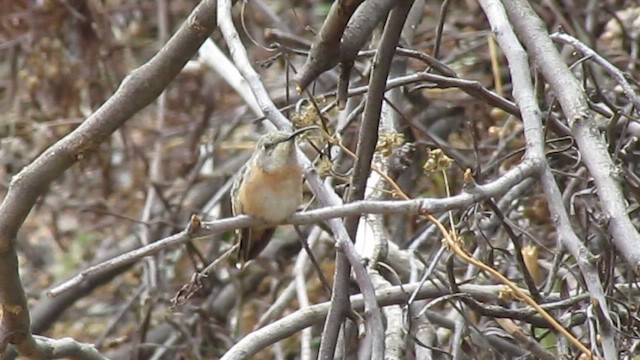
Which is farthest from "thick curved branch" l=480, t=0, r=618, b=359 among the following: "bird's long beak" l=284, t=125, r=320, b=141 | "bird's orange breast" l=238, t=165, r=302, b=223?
"bird's orange breast" l=238, t=165, r=302, b=223

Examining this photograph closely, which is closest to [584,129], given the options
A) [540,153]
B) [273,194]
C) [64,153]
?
[540,153]

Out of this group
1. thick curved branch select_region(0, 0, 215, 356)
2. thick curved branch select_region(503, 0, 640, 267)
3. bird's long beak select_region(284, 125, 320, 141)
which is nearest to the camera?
thick curved branch select_region(503, 0, 640, 267)

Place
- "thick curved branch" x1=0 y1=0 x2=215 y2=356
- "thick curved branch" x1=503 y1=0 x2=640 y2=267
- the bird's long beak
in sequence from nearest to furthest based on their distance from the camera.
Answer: "thick curved branch" x1=503 y1=0 x2=640 y2=267 → the bird's long beak → "thick curved branch" x1=0 y1=0 x2=215 y2=356

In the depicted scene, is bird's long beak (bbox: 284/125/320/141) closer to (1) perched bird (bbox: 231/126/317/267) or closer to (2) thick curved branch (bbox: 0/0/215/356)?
(1) perched bird (bbox: 231/126/317/267)

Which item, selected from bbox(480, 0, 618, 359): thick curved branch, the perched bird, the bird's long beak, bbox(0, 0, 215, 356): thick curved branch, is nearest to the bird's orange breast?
the perched bird

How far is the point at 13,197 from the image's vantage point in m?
2.35

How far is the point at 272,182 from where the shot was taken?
8.08ft

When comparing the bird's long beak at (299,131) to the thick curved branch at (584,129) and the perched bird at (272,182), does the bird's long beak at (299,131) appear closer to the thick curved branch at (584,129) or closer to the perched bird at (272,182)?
the perched bird at (272,182)

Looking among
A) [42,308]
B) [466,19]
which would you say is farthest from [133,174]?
[466,19]

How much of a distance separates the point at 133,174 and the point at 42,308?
2.53 ft

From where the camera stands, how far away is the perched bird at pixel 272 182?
7.91ft

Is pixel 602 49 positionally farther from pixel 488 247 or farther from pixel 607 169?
pixel 607 169

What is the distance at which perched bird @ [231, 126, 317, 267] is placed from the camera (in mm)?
2410

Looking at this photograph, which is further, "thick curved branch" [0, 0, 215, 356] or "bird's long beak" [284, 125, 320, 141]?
"thick curved branch" [0, 0, 215, 356]
